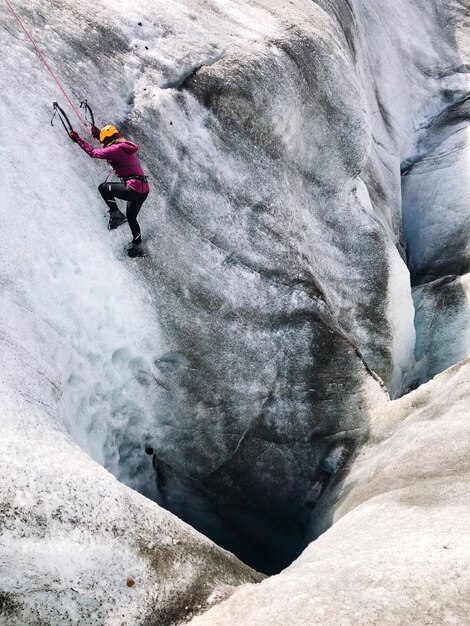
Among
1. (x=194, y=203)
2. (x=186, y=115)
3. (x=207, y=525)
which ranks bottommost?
(x=207, y=525)

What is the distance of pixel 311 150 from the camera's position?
12.0m

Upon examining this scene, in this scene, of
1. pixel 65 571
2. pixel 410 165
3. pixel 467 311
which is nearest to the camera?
pixel 65 571

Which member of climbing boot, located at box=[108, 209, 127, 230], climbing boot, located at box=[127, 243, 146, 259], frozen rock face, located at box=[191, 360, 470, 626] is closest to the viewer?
A: frozen rock face, located at box=[191, 360, 470, 626]

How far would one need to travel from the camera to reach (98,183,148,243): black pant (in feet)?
26.6

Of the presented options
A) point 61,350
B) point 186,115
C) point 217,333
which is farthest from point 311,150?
point 61,350

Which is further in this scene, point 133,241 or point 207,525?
point 207,525

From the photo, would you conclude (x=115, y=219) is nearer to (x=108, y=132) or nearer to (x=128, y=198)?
Answer: (x=128, y=198)

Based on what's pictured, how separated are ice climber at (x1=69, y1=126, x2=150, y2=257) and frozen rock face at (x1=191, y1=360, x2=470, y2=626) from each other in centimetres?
500

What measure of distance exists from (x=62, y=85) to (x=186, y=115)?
6.63 ft

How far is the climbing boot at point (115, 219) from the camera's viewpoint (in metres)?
8.32

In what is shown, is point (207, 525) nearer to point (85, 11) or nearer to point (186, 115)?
point (186, 115)

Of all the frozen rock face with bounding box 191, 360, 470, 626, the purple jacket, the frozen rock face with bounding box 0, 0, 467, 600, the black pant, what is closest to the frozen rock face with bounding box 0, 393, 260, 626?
the frozen rock face with bounding box 191, 360, 470, 626

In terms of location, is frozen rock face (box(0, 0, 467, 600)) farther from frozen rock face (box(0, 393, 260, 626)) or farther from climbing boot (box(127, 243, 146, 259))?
frozen rock face (box(0, 393, 260, 626))

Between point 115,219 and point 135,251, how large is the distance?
0.55 metres
